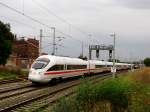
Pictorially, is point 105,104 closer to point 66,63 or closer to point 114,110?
point 114,110

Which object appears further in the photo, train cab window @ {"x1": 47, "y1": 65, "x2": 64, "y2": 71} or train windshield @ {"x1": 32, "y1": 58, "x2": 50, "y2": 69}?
train cab window @ {"x1": 47, "y1": 65, "x2": 64, "y2": 71}

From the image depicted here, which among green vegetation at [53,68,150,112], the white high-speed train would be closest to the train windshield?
the white high-speed train

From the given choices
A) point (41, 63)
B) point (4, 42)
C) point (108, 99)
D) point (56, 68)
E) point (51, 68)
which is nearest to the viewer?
point (108, 99)

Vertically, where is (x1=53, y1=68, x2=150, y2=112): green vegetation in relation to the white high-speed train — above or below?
below

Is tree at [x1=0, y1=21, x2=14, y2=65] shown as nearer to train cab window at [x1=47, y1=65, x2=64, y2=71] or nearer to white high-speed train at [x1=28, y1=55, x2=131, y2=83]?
white high-speed train at [x1=28, y1=55, x2=131, y2=83]

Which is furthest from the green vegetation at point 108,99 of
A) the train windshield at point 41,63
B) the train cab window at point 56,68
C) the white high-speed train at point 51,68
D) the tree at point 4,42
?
the tree at point 4,42

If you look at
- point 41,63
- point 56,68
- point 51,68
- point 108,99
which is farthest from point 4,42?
point 108,99

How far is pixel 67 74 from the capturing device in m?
38.4

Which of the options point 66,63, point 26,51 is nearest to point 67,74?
point 66,63

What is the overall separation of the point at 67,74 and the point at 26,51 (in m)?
57.7

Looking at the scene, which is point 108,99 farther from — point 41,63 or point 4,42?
point 4,42

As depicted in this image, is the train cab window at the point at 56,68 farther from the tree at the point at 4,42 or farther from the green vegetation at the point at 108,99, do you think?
the green vegetation at the point at 108,99

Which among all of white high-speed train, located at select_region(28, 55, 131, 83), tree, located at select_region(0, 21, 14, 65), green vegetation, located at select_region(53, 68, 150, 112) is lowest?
green vegetation, located at select_region(53, 68, 150, 112)

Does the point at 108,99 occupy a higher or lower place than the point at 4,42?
lower
